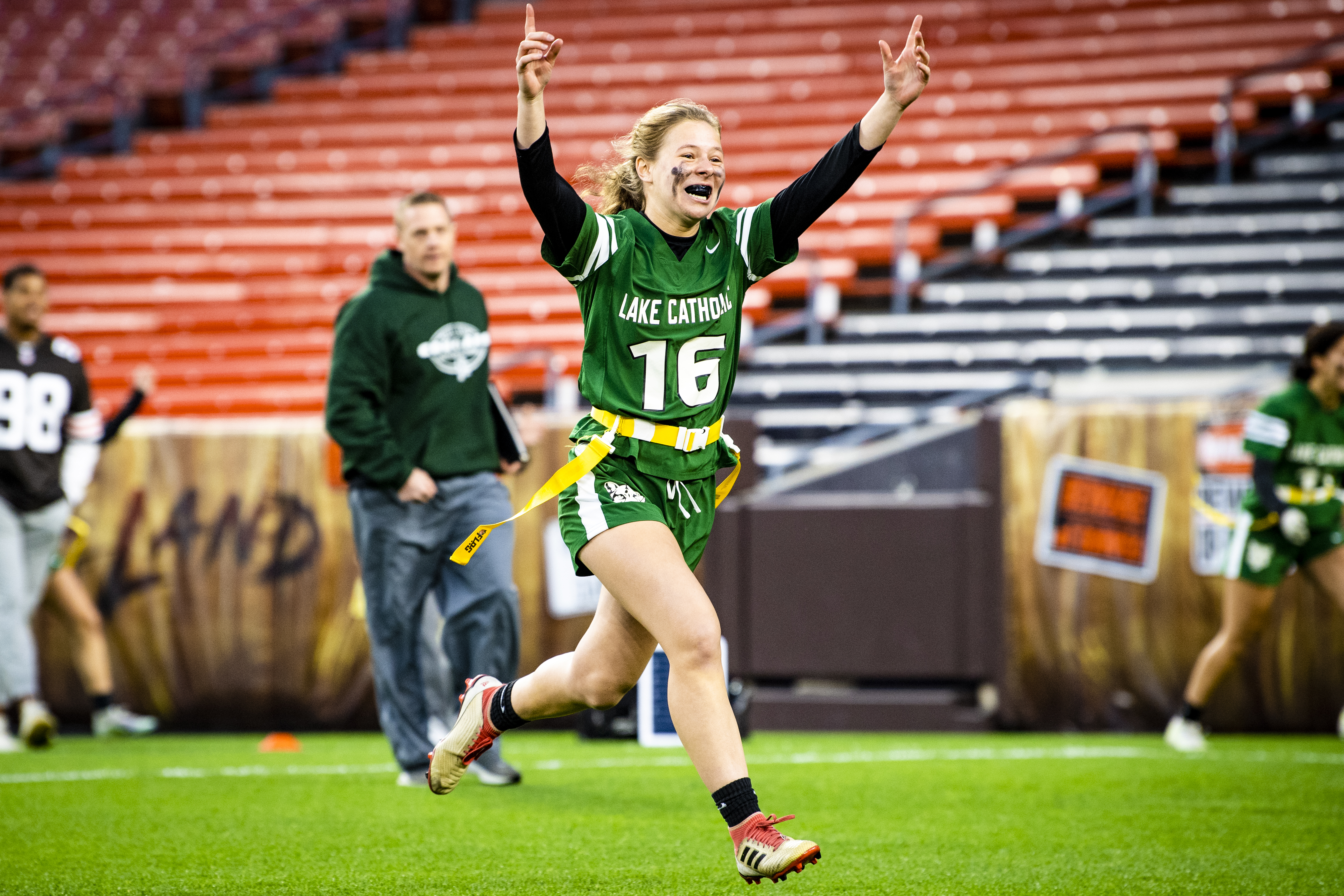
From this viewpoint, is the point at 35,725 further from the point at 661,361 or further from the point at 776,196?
the point at 776,196

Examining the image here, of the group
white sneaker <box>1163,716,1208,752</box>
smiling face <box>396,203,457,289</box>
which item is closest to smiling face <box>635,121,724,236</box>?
smiling face <box>396,203,457,289</box>

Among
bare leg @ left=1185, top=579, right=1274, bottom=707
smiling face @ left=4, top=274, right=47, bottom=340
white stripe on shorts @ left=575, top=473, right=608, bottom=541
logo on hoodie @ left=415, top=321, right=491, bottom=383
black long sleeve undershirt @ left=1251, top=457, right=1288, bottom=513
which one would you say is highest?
smiling face @ left=4, top=274, right=47, bottom=340

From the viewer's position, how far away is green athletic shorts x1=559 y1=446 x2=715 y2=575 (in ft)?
11.5

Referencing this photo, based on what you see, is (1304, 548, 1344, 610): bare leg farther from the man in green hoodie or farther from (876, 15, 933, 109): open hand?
(876, 15, 933, 109): open hand

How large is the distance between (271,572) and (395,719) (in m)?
3.04

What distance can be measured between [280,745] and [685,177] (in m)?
4.73

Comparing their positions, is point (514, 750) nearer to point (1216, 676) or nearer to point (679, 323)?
point (1216, 676)

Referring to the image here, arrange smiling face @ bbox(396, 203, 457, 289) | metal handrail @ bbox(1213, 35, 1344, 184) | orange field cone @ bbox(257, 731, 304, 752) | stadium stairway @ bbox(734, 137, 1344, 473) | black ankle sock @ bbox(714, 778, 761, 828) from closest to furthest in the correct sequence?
black ankle sock @ bbox(714, 778, 761, 828), smiling face @ bbox(396, 203, 457, 289), orange field cone @ bbox(257, 731, 304, 752), stadium stairway @ bbox(734, 137, 1344, 473), metal handrail @ bbox(1213, 35, 1344, 184)

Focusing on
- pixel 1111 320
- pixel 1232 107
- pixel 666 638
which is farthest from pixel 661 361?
pixel 1232 107

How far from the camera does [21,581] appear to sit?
695 cm

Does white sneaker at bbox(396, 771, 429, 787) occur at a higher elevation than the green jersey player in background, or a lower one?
lower

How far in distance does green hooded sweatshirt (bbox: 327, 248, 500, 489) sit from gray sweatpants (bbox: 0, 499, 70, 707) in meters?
2.47

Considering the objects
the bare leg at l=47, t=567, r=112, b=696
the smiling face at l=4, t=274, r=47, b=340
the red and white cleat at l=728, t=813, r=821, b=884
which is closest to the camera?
the red and white cleat at l=728, t=813, r=821, b=884

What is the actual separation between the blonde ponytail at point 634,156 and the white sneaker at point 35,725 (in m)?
4.32
